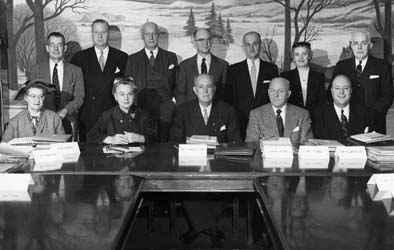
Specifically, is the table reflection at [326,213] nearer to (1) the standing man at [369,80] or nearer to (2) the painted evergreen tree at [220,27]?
(1) the standing man at [369,80]

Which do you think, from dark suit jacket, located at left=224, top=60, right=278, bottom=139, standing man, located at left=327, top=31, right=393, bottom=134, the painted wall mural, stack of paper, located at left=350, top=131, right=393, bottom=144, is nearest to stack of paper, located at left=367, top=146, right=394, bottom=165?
stack of paper, located at left=350, top=131, right=393, bottom=144

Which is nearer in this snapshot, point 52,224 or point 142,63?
point 52,224

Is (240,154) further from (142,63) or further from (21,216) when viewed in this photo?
(142,63)

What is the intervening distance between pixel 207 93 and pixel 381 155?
1522 mm

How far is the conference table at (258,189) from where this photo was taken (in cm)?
197

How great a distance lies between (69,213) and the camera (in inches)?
85.7

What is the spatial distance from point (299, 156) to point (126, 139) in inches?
47.2

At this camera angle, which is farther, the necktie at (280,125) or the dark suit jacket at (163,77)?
the dark suit jacket at (163,77)

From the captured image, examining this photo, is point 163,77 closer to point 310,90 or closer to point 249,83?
point 249,83

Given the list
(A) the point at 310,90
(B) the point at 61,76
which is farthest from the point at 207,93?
(B) the point at 61,76

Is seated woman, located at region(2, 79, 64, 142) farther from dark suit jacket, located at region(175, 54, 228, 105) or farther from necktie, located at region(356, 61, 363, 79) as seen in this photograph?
necktie, located at region(356, 61, 363, 79)

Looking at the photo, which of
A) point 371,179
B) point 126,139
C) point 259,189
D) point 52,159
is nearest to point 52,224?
point 259,189

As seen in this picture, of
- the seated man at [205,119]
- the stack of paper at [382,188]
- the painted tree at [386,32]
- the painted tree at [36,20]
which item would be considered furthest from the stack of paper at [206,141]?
the painted tree at [386,32]

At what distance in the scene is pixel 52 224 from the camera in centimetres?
204
